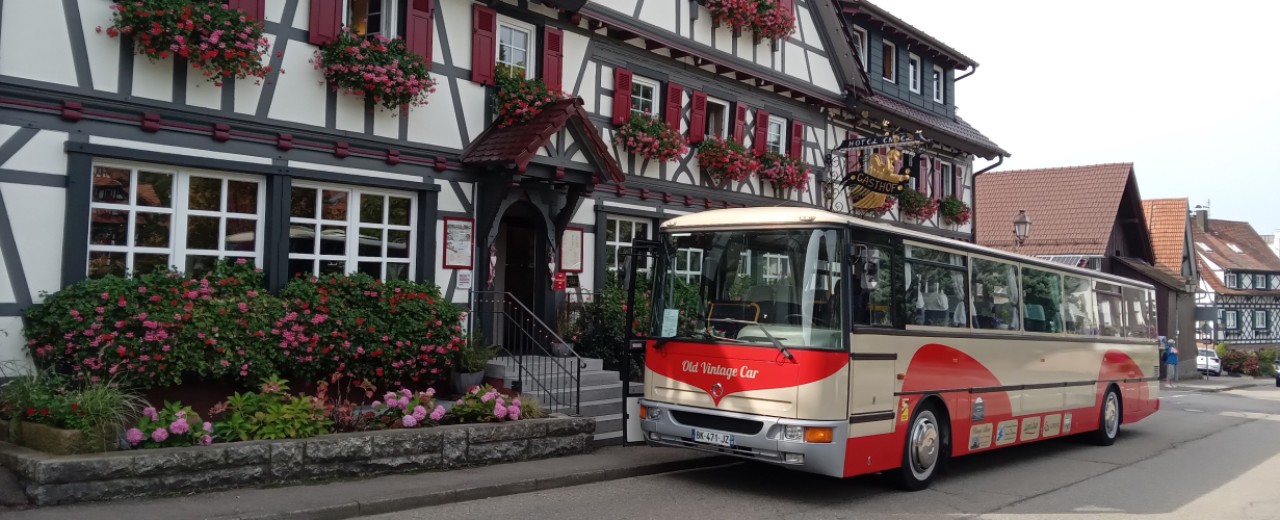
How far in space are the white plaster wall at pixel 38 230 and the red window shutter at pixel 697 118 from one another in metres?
10.1

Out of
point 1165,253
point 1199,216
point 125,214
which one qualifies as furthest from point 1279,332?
point 125,214

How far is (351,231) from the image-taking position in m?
12.1

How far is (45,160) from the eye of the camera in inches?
372

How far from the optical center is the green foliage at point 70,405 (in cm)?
784

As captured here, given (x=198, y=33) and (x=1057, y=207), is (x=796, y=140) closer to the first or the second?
(x=198, y=33)

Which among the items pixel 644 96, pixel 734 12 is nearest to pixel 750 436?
pixel 644 96

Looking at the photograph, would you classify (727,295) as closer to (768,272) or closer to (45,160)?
(768,272)

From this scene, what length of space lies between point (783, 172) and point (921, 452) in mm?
9709

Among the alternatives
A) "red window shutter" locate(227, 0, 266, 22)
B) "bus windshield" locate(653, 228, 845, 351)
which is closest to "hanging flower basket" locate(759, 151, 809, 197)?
"bus windshield" locate(653, 228, 845, 351)

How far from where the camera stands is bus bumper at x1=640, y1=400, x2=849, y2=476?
874 cm

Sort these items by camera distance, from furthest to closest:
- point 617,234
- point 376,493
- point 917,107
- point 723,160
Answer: point 917,107
point 723,160
point 617,234
point 376,493

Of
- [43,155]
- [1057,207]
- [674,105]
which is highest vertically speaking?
[1057,207]

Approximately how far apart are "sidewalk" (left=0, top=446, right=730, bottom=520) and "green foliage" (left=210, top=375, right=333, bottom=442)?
2.03 ft

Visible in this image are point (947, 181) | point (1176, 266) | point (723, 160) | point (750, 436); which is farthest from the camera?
point (1176, 266)
